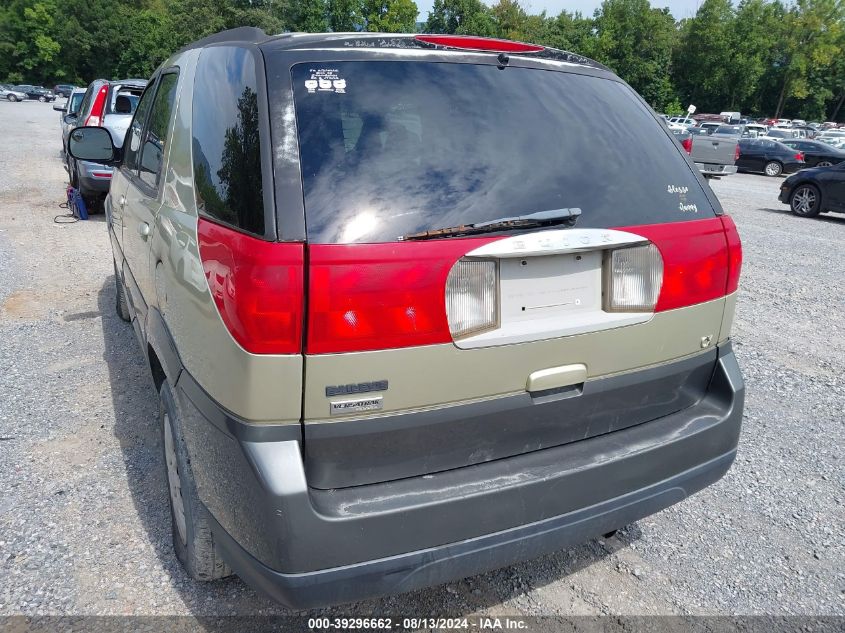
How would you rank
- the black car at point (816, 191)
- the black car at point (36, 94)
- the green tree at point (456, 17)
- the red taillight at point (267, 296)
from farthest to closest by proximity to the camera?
the black car at point (36, 94), the green tree at point (456, 17), the black car at point (816, 191), the red taillight at point (267, 296)

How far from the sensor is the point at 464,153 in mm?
2004

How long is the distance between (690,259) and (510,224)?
0.74m

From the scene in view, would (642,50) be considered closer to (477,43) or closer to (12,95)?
(12,95)

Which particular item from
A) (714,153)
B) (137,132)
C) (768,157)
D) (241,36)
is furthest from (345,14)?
(241,36)

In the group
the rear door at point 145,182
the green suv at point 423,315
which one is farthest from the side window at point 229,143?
the rear door at point 145,182

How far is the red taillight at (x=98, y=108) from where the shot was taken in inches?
406

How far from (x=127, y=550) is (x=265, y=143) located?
1.88m

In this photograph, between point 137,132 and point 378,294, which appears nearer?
point 378,294

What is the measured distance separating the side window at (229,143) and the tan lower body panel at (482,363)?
1.46ft

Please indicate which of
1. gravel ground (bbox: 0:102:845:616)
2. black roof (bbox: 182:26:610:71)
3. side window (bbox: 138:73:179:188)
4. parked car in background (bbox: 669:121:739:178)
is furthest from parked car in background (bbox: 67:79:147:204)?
parked car in background (bbox: 669:121:739:178)

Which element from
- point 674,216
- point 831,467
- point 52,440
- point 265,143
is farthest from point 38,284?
point 831,467

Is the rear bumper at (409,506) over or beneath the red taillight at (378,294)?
Answer: beneath

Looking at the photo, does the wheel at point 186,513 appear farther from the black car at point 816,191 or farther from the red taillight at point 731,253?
the black car at point 816,191

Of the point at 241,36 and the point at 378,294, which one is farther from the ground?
the point at 241,36
